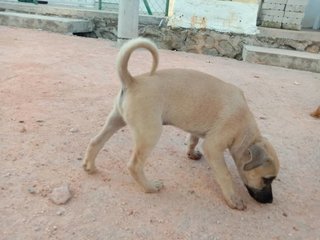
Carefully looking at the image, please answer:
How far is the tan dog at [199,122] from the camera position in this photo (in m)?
2.51

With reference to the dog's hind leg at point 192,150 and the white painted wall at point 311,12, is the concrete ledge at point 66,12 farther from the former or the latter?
the dog's hind leg at point 192,150

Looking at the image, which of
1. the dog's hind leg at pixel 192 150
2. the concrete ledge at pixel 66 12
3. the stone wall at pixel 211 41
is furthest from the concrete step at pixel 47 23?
the dog's hind leg at pixel 192 150

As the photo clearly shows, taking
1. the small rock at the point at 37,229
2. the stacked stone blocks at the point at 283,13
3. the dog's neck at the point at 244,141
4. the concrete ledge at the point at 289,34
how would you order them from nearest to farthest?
the small rock at the point at 37,229 < the dog's neck at the point at 244,141 < the concrete ledge at the point at 289,34 < the stacked stone blocks at the point at 283,13

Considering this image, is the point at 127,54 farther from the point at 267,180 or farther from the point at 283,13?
the point at 283,13

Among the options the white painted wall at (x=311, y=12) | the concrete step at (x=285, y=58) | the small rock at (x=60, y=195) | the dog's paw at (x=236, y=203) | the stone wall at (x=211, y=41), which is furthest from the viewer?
the white painted wall at (x=311, y=12)

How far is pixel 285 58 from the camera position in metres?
7.37

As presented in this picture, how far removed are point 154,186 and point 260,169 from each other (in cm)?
75

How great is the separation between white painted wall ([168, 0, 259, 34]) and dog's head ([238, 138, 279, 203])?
5967 millimetres

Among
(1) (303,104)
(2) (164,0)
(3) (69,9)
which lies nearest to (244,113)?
(1) (303,104)

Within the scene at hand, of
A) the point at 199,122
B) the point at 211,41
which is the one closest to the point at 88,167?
the point at 199,122

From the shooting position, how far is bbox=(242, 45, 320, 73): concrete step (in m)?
7.27

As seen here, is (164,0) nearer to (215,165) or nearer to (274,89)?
(274,89)

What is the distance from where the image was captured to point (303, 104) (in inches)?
202

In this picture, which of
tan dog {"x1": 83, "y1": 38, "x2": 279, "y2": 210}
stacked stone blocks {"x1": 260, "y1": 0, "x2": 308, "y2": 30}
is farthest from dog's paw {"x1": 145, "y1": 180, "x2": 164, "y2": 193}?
stacked stone blocks {"x1": 260, "y1": 0, "x2": 308, "y2": 30}
